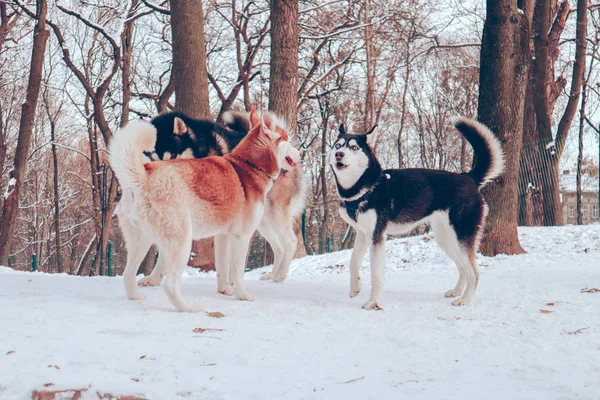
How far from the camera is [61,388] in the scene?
2527mm

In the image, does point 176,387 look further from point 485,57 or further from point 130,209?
point 485,57

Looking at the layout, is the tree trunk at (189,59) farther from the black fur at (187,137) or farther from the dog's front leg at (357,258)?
the dog's front leg at (357,258)

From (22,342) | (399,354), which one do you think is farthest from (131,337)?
(399,354)

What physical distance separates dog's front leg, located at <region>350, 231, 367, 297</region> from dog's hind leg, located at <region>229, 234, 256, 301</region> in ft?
3.41

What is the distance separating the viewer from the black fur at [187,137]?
20.6 ft

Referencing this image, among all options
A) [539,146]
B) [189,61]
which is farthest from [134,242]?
[539,146]

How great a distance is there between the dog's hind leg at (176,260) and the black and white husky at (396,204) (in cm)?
158

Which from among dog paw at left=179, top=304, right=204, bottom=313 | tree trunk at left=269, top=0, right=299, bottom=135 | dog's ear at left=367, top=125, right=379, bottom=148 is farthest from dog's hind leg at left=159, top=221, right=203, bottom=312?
tree trunk at left=269, top=0, right=299, bottom=135

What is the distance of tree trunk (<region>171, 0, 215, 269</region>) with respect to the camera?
896cm

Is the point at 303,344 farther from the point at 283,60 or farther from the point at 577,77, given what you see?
the point at 577,77

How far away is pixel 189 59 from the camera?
8984 mm

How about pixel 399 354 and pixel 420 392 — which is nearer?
pixel 420 392

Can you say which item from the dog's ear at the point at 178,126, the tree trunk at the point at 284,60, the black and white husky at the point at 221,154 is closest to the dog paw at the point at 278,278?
the black and white husky at the point at 221,154

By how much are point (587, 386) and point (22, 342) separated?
320 centimetres
